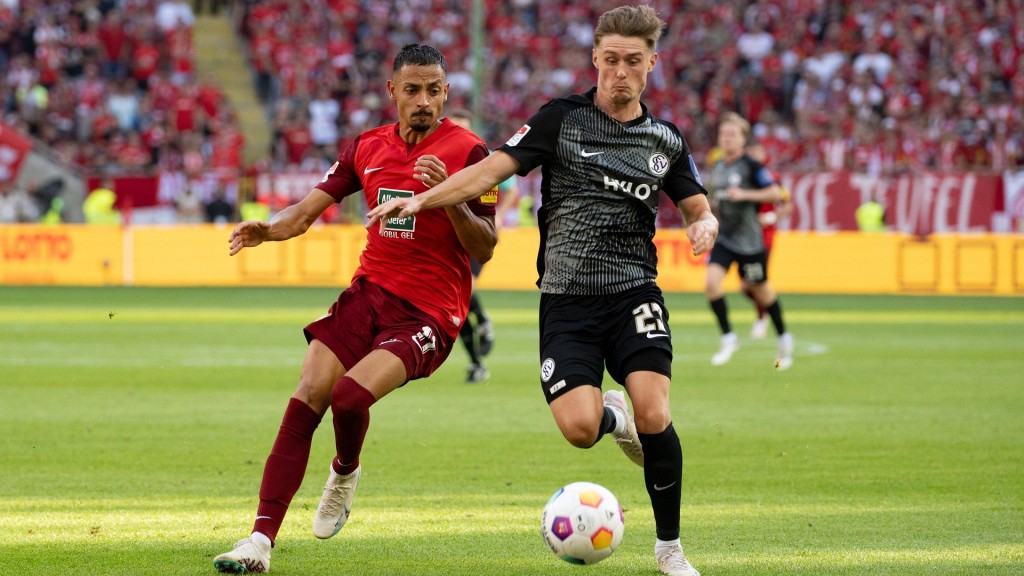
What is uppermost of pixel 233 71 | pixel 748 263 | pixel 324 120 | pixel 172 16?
pixel 172 16

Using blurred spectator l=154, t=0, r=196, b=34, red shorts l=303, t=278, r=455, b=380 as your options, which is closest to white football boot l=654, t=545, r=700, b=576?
red shorts l=303, t=278, r=455, b=380

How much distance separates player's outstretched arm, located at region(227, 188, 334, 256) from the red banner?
23712mm

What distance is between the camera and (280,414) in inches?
454

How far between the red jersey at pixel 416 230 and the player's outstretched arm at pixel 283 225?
0.28 feet

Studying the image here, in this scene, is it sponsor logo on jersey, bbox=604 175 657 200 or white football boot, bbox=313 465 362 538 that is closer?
sponsor logo on jersey, bbox=604 175 657 200

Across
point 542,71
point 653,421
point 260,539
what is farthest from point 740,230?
point 542,71

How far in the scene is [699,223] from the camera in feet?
20.3

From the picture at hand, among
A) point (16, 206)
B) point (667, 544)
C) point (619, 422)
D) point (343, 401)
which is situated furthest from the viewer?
point (16, 206)

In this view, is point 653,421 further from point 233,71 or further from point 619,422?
point 233,71

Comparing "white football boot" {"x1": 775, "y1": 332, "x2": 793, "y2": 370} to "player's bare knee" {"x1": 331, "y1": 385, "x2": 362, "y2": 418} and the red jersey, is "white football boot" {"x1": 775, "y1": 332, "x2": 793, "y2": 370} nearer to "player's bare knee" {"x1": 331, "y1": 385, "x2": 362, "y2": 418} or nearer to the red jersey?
the red jersey

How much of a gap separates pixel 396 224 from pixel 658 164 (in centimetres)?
121

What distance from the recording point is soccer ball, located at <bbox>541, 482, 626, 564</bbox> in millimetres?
5941

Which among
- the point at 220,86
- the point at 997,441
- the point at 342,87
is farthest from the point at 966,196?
the point at 997,441

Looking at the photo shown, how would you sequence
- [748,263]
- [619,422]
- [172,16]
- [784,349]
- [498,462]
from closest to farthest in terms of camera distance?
[619,422]
[498,462]
[784,349]
[748,263]
[172,16]
